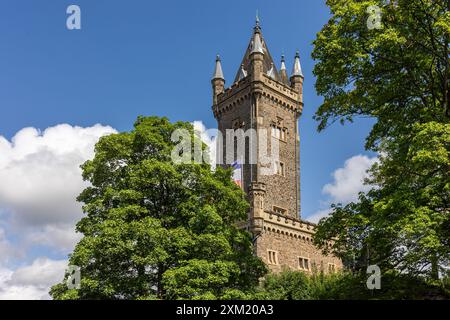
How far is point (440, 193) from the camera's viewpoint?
47.5ft

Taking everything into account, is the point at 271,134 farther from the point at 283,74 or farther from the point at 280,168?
the point at 283,74

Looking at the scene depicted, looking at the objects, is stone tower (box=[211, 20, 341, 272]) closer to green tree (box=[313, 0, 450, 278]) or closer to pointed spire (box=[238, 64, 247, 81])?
pointed spire (box=[238, 64, 247, 81])

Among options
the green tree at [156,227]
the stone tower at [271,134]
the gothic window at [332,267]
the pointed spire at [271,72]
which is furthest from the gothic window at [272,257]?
the pointed spire at [271,72]

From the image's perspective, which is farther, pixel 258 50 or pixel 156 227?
pixel 258 50

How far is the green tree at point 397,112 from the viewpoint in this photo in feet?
45.8

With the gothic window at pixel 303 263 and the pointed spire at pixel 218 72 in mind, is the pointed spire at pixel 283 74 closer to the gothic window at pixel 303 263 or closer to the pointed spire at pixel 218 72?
the pointed spire at pixel 218 72

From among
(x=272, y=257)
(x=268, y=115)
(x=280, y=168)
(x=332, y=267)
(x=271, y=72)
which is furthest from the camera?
(x=271, y=72)

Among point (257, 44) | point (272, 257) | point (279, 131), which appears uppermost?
point (257, 44)

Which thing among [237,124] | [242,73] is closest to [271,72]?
[242,73]

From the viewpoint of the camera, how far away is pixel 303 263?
43844 mm

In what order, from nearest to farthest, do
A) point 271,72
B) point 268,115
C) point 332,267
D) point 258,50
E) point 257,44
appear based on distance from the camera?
1. point 332,267
2. point 268,115
3. point 258,50
4. point 257,44
5. point 271,72

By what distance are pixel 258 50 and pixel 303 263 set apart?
20.1m
